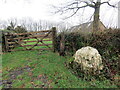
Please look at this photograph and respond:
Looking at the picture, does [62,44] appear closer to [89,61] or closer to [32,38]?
[89,61]

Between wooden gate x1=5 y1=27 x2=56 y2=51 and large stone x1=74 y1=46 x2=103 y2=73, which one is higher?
wooden gate x1=5 y1=27 x2=56 y2=51

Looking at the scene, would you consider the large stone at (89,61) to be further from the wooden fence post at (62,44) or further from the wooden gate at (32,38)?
the wooden gate at (32,38)

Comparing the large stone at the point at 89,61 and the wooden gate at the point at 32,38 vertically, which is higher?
the wooden gate at the point at 32,38

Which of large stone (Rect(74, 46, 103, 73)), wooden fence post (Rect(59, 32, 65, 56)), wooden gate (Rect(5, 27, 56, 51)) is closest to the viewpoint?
large stone (Rect(74, 46, 103, 73))

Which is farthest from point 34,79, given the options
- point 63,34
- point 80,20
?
point 80,20

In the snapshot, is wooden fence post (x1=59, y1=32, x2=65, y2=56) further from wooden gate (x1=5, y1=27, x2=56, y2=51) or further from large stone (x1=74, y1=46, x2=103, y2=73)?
large stone (x1=74, y1=46, x2=103, y2=73)

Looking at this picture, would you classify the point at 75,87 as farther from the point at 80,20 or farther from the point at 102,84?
the point at 80,20

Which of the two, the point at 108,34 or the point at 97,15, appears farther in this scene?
the point at 97,15

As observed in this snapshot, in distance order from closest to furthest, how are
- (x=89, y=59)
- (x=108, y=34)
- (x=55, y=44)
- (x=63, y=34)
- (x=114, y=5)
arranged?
(x=89, y=59) < (x=108, y=34) < (x=63, y=34) < (x=55, y=44) < (x=114, y=5)

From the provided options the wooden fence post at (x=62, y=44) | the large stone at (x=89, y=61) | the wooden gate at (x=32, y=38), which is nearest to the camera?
the large stone at (x=89, y=61)

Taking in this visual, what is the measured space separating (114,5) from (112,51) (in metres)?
7.09

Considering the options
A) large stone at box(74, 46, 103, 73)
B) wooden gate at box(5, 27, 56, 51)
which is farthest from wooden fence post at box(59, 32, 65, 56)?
large stone at box(74, 46, 103, 73)

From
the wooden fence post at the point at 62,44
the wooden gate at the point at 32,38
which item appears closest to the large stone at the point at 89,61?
the wooden fence post at the point at 62,44

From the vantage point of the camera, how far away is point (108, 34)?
3973mm
